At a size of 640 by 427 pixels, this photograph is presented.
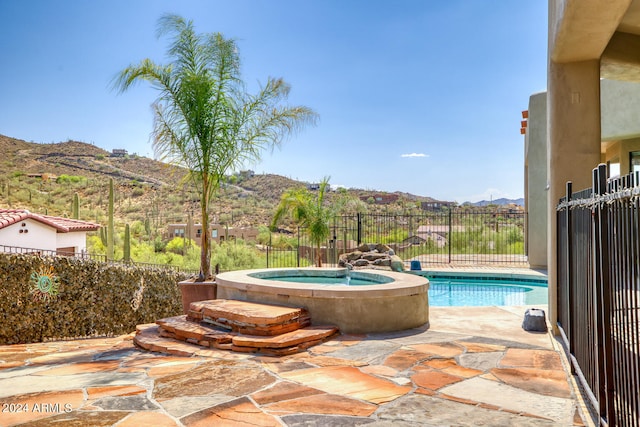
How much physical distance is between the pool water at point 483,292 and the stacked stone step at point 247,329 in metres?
5.29

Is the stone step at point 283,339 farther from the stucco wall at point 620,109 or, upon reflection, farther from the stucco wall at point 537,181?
the stucco wall at point 620,109

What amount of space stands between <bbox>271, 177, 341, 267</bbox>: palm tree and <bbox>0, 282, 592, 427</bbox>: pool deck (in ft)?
27.4

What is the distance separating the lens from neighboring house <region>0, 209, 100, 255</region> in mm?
14609

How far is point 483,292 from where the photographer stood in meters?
11.2

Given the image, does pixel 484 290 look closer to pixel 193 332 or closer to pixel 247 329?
pixel 247 329

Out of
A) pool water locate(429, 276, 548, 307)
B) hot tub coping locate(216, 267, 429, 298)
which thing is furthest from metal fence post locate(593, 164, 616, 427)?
pool water locate(429, 276, 548, 307)

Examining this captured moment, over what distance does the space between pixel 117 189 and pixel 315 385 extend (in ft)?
134

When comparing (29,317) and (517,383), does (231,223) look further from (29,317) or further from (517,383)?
(517,383)

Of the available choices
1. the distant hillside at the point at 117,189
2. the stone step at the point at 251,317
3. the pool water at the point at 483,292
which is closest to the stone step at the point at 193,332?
the stone step at the point at 251,317

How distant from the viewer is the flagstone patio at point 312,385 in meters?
3.04

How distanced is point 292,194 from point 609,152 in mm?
10421

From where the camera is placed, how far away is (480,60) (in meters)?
18.2

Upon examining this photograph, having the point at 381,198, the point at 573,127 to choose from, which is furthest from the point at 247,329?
the point at 381,198

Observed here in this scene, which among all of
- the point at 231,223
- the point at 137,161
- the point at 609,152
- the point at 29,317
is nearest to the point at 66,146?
the point at 137,161
